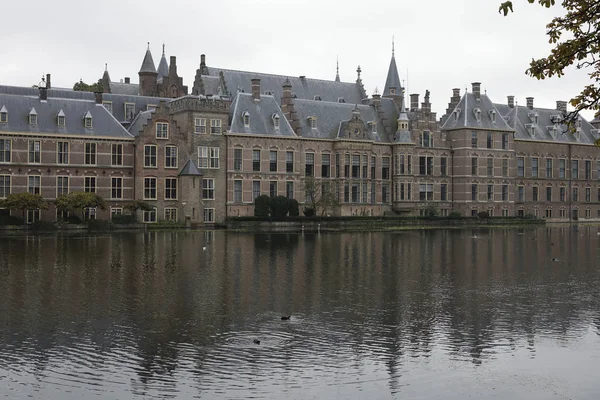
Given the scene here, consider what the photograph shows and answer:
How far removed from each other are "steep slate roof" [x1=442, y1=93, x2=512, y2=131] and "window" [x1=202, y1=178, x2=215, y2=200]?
98.0ft

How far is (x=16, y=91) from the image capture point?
239 ft

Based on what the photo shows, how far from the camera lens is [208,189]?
7175cm

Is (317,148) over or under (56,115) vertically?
under

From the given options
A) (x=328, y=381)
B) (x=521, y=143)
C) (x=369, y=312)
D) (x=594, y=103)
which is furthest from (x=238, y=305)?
(x=521, y=143)

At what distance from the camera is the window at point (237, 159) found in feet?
242

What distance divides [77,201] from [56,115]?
27.1 ft

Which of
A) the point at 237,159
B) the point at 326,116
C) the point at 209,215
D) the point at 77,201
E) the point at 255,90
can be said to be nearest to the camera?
the point at 77,201

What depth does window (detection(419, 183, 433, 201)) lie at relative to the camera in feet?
282

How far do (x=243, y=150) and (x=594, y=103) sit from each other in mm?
62393

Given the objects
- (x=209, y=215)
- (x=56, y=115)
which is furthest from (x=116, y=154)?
(x=209, y=215)

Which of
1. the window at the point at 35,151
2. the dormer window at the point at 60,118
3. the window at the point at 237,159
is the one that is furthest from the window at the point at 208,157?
the window at the point at 35,151

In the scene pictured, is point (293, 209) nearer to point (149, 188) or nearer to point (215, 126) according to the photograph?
point (215, 126)

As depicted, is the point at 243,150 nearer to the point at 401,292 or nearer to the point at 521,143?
the point at 521,143

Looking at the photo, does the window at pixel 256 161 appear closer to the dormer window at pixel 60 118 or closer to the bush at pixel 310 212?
the bush at pixel 310 212
